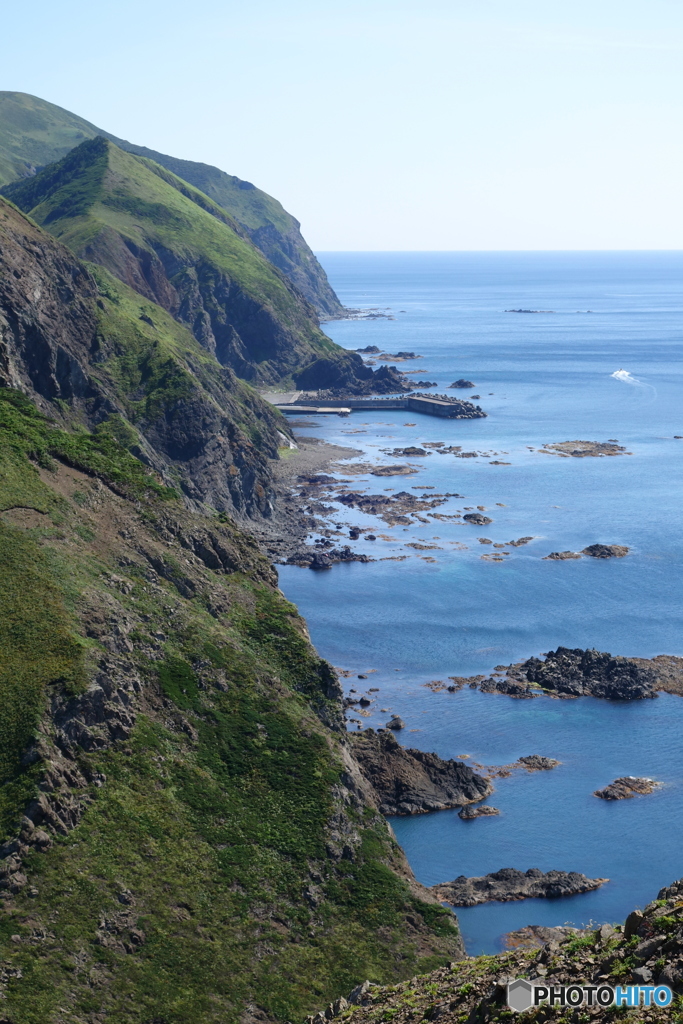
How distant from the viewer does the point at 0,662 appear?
198 feet

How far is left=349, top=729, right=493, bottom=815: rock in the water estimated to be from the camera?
8119 cm

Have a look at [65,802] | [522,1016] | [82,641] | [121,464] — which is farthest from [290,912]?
[121,464]

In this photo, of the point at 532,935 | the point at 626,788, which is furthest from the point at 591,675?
the point at 532,935

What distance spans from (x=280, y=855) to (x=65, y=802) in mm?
13508

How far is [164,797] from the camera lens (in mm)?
60719

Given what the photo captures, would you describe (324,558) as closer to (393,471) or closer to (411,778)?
(393,471)

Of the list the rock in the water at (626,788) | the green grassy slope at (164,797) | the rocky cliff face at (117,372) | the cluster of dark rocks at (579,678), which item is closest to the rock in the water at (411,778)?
the rock in the water at (626,788)

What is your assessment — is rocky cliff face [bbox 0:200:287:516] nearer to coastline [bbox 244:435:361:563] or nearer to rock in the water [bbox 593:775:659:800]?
coastline [bbox 244:435:361:563]

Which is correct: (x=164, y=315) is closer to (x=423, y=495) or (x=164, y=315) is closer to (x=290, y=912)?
(x=423, y=495)

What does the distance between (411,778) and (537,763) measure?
12.6 metres

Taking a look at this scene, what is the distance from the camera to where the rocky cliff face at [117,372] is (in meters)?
121

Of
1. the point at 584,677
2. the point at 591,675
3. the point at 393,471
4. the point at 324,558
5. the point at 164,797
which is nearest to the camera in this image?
the point at 164,797

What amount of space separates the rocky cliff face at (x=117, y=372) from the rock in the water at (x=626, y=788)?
7075cm

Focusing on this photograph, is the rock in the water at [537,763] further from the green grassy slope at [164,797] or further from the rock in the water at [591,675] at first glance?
the green grassy slope at [164,797]
